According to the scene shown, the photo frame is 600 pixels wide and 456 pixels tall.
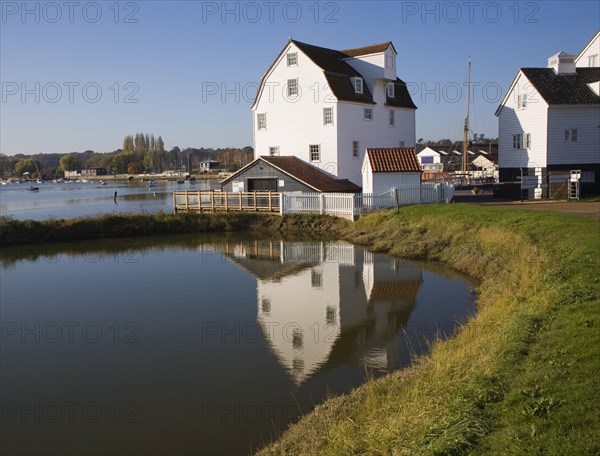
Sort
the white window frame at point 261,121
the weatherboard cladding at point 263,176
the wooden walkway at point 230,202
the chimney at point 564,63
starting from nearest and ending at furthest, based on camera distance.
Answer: the wooden walkway at point 230,202, the weatherboard cladding at point 263,176, the chimney at point 564,63, the white window frame at point 261,121

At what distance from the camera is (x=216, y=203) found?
123 ft

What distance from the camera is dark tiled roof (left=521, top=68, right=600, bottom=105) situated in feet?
116

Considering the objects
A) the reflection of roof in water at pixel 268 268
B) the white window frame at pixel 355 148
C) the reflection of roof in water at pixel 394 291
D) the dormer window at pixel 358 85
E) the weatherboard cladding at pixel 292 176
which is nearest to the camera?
the reflection of roof in water at pixel 394 291

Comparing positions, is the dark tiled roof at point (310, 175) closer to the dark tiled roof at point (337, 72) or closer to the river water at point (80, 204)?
Answer: the dark tiled roof at point (337, 72)

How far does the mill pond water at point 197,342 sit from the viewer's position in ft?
28.7

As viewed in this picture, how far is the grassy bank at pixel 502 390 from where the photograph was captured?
226 inches

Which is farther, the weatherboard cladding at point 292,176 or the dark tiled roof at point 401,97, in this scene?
the dark tiled roof at point 401,97

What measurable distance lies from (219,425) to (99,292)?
10.9 metres

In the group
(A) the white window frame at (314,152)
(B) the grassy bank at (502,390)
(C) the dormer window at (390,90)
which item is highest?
(C) the dormer window at (390,90)

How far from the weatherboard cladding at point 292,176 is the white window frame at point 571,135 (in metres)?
13.8

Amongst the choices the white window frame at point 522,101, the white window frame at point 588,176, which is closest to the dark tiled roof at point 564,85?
the white window frame at point 522,101

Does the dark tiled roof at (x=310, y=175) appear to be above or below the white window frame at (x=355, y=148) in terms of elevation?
below

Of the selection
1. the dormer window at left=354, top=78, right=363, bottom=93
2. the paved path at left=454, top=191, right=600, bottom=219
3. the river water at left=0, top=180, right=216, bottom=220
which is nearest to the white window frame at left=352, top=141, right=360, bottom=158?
the dormer window at left=354, top=78, right=363, bottom=93

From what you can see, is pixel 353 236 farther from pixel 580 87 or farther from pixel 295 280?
pixel 580 87
